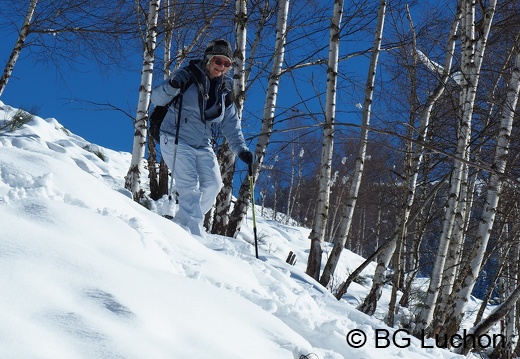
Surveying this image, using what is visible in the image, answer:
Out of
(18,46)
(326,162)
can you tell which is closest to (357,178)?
(326,162)

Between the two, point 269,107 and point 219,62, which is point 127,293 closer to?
point 219,62

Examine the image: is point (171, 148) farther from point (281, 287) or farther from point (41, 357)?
point (41, 357)

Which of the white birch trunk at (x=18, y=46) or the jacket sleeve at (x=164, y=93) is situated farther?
the white birch trunk at (x=18, y=46)

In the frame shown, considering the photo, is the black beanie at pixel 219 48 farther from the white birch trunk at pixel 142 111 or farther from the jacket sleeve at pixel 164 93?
the white birch trunk at pixel 142 111

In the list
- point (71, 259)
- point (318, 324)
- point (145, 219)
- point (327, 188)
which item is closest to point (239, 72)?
point (327, 188)

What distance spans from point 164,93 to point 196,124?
418mm

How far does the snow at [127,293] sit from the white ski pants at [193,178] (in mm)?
831

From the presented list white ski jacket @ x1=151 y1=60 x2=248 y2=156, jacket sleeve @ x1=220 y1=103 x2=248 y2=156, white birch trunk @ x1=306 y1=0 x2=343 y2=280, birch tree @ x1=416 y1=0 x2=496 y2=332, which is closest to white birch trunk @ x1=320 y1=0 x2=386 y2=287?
white birch trunk @ x1=306 y1=0 x2=343 y2=280

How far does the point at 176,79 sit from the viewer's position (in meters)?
4.70

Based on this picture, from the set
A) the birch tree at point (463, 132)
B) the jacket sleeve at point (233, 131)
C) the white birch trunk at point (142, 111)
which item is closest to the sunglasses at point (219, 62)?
the jacket sleeve at point (233, 131)

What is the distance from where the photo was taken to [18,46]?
380 inches

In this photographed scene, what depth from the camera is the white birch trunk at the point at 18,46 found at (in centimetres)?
953

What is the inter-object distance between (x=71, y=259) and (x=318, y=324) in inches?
60.4

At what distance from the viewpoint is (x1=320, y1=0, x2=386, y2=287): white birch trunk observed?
671cm
